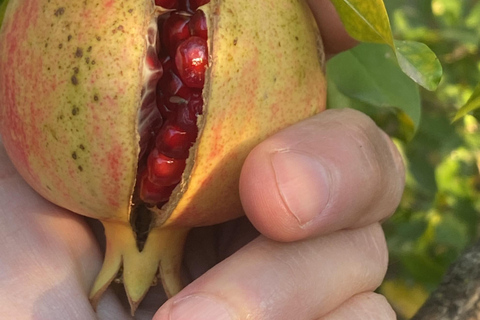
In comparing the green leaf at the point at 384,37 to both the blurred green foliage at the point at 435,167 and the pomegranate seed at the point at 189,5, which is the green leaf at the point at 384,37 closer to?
the pomegranate seed at the point at 189,5

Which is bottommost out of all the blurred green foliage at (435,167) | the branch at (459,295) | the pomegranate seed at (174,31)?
the blurred green foliage at (435,167)

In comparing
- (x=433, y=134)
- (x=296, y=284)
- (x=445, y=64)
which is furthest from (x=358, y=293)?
(x=445, y=64)

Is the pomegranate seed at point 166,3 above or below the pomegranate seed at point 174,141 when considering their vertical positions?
above

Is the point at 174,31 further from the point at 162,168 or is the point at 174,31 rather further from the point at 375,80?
the point at 375,80

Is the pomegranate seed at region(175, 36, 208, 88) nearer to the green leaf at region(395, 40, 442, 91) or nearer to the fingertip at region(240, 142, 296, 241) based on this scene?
the fingertip at region(240, 142, 296, 241)

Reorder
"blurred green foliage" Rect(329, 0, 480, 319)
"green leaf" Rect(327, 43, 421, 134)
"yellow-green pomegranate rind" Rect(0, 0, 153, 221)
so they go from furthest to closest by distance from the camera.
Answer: "blurred green foliage" Rect(329, 0, 480, 319) → "green leaf" Rect(327, 43, 421, 134) → "yellow-green pomegranate rind" Rect(0, 0, 153, 221)

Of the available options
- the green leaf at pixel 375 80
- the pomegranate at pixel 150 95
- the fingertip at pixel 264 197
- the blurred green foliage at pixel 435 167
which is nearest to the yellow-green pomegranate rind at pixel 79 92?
the pomegranate at pixel 150 95

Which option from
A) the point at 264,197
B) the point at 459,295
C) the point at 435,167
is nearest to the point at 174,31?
the point at 264,197

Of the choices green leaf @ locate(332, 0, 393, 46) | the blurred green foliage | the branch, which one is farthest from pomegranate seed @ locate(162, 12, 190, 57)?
the blurred green foliage
